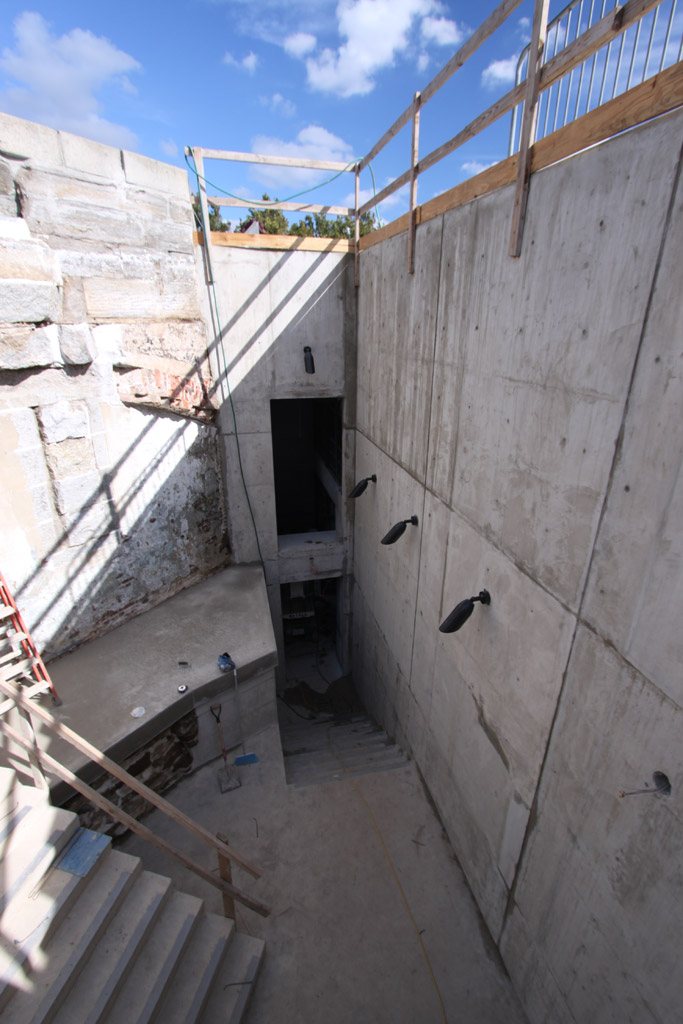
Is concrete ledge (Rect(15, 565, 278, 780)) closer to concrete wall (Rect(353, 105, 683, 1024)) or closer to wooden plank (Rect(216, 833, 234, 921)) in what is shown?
wooden plank (Rect(216, 833, 234, 921))

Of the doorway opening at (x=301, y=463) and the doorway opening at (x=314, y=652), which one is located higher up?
the doorway opening at (x=301, y=463)

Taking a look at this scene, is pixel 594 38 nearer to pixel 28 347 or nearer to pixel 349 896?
pixel 28 347

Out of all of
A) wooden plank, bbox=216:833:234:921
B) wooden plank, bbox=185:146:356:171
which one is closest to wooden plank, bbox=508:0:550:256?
wooden plank, bbox=185:146:356:171

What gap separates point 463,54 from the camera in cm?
302

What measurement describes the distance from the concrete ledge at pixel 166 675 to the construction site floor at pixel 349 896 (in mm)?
725

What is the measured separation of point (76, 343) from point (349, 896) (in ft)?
18.0

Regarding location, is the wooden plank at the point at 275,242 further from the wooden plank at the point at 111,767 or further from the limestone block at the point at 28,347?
the wooden plank at the point at 111,767

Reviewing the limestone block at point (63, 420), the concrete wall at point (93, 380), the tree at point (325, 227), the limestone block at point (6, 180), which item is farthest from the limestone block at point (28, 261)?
the tree at point (325, 227)

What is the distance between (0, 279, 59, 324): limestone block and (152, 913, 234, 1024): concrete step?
492 centimetres

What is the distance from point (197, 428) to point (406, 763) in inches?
184

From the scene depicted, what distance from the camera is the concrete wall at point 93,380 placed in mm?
4211

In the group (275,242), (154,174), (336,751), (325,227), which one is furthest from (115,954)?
(325,227)

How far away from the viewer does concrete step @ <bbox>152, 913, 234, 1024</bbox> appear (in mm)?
2957

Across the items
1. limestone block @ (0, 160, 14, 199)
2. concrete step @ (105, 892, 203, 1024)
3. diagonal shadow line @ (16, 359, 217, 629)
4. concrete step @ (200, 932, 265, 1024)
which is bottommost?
concrete step @ (200, 932, 265, 1024)
